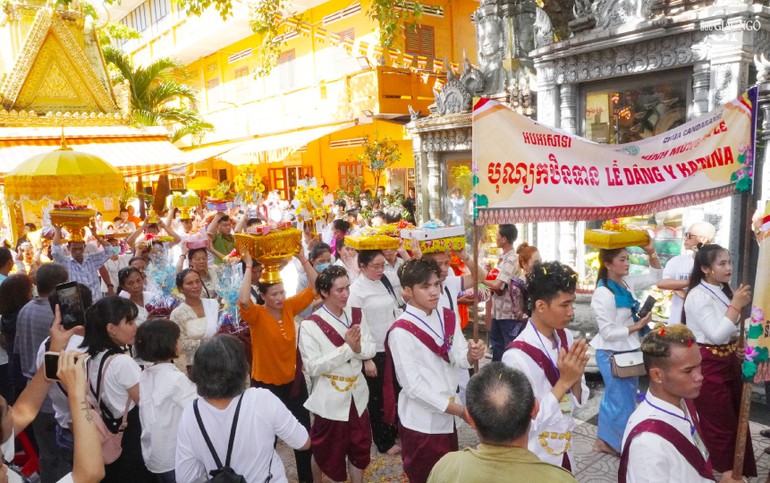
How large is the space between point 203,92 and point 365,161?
13439 millimetres

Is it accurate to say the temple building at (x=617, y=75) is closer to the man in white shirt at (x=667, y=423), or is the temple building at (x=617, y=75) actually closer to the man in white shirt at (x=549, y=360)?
the man in white shirt at (x=549, y=360)

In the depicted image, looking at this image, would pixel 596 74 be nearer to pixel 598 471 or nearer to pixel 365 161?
pixel 598 471

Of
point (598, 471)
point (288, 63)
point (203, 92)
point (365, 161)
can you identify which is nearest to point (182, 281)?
point (598, 471)

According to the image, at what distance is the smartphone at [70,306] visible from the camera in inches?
109

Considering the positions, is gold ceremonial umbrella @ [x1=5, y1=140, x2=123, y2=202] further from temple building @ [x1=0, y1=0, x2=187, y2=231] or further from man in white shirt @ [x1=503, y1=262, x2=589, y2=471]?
man in white shirt @ [x1=503, y1=262, x2=589, y2=471]

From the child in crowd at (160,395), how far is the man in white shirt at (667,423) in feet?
7.47

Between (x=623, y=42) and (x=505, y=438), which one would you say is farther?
(x=623, y=42)

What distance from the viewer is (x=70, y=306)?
2820mm

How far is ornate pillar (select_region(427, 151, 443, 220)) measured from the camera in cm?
939

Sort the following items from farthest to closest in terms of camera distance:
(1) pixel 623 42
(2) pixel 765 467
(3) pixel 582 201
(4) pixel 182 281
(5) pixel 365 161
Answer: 1. (5) pixel 365 161
2. (1) pixel 623 42
3. (4) pixel 182 281
4. (2) pixel 765 467
5. (3) pixel 582 201

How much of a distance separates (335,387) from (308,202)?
13.3ft

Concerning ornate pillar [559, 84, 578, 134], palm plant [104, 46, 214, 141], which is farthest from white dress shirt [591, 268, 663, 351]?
palm plant [104, 46, 214, 141]

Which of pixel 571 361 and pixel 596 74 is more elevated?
pixel 596 74

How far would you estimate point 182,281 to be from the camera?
438 centimetres
